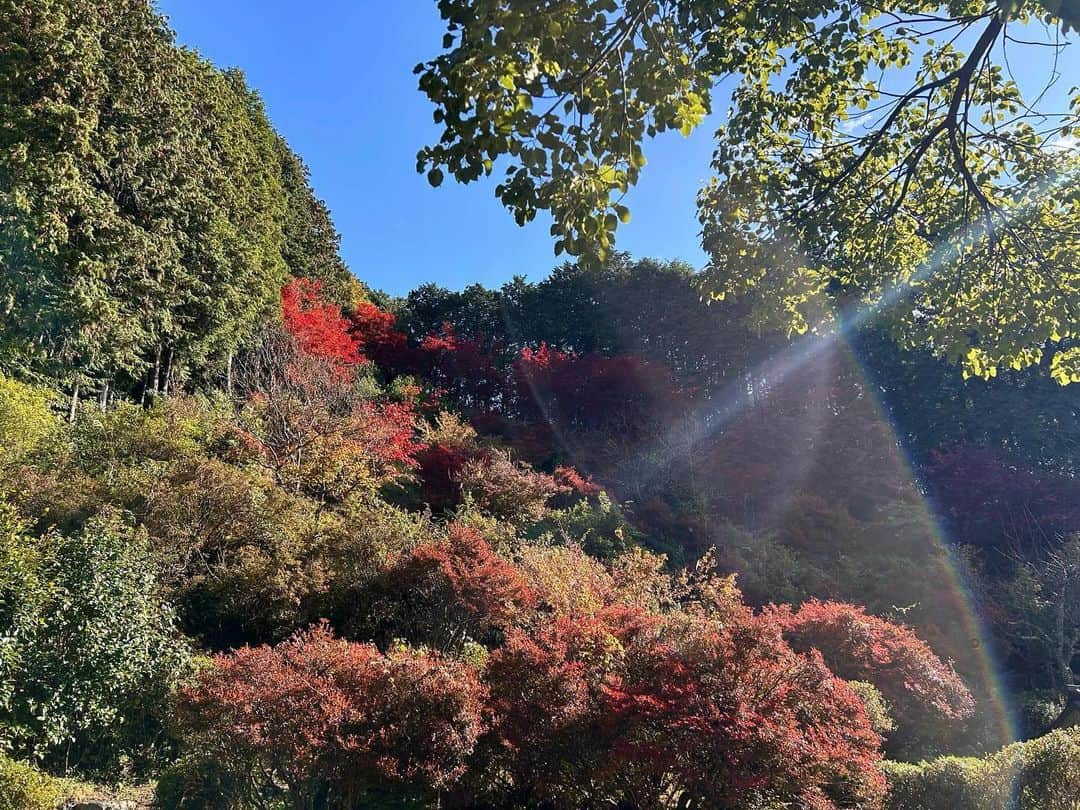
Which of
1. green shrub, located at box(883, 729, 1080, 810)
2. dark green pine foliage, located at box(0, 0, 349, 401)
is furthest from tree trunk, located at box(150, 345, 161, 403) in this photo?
green shrub, located at box(883, 729, 1080, 810)

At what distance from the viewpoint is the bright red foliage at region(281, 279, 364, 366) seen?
55.3 feet

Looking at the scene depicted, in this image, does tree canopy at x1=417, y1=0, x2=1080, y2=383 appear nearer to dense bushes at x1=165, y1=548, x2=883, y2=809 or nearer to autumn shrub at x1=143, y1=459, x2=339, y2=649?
dense bushes at x1=165, y1=548, x2=883, y2=809

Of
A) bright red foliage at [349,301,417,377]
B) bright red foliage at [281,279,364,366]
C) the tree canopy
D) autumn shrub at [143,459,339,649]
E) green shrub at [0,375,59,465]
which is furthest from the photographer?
bright red foliage at [349,301,417,377]

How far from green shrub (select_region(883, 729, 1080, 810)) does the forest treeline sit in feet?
0.08

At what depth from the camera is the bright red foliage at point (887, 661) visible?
673 centimetres

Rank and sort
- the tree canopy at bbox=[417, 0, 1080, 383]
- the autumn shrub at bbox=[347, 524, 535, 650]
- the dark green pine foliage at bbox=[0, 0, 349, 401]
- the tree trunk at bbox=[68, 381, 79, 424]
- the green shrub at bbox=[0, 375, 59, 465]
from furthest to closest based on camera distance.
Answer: the tree trunk at bbox=[68, 381, 79, 424], the dark green pine foliage at bbox=[0, 0, 349, 401], the green shrub at bbox=[0, 375, 59, 465], the autumn shrub at bbox=[347, 524, 535, 650], the tree canopy at bbox=[417, 0, 1080, 383]

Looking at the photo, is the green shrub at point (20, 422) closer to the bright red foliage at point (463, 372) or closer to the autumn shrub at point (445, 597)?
the autumn shrub at point (445, 597)

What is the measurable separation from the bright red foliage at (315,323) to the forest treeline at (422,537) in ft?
0.56

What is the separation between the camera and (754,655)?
456 centimetres

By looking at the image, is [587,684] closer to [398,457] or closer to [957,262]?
[957,262]

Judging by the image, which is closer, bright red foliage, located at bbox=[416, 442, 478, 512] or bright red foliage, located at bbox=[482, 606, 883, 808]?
bright red foliage, located at bbox=[482, 606, 883, 808]

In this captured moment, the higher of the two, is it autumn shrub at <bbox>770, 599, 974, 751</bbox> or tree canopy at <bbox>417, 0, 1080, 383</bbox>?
tree canopy at <bbox>417, 0, 1080, 383</bbox>

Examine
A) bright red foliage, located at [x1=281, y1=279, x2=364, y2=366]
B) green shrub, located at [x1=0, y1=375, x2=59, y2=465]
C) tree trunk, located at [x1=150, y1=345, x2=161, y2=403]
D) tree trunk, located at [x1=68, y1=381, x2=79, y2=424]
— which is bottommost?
green shrub, located at [x1=0, y1=375, x2=59, y2=465]

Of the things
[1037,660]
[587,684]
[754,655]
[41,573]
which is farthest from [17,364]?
[1037,660]
